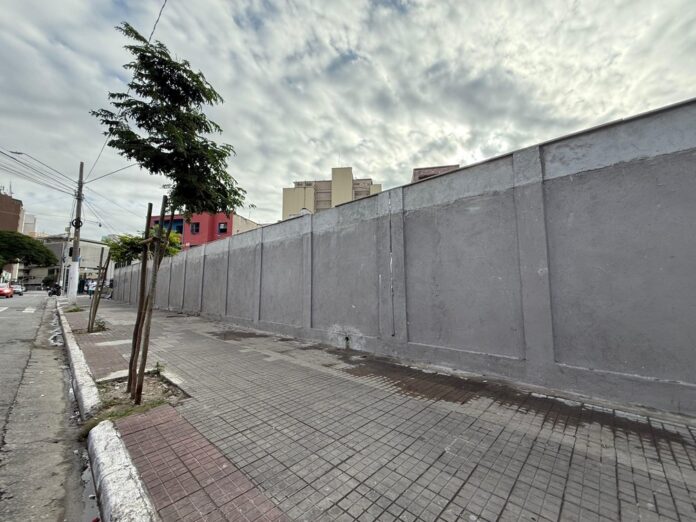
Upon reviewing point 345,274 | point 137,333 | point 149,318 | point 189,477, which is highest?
point 345,274

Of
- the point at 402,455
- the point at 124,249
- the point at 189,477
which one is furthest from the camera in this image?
the point at 124,249

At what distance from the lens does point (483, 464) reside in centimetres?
259

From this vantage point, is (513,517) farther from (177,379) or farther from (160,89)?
(160,89)


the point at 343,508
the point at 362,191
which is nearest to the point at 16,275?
the point at 362,191

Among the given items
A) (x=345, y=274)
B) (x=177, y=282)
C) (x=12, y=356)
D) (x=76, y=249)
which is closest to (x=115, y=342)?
(x=12, y=356)

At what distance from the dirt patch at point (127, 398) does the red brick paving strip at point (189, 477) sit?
1.20ft

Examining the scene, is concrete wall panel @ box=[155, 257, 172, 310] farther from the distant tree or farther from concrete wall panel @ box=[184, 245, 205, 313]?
the distant tree

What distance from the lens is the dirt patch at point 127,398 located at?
3.53m

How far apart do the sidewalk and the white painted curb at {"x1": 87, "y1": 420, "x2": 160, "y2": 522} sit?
9cm

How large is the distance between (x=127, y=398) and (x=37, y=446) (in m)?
1.01

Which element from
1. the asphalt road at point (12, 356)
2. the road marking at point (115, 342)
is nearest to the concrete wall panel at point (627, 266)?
the asphalt road at point (12, 356)

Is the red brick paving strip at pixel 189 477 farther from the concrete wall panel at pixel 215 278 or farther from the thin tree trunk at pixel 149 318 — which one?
the concrete wall panel at pixel 215 278

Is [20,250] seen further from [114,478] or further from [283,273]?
[114,478]

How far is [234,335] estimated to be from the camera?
929 cm
